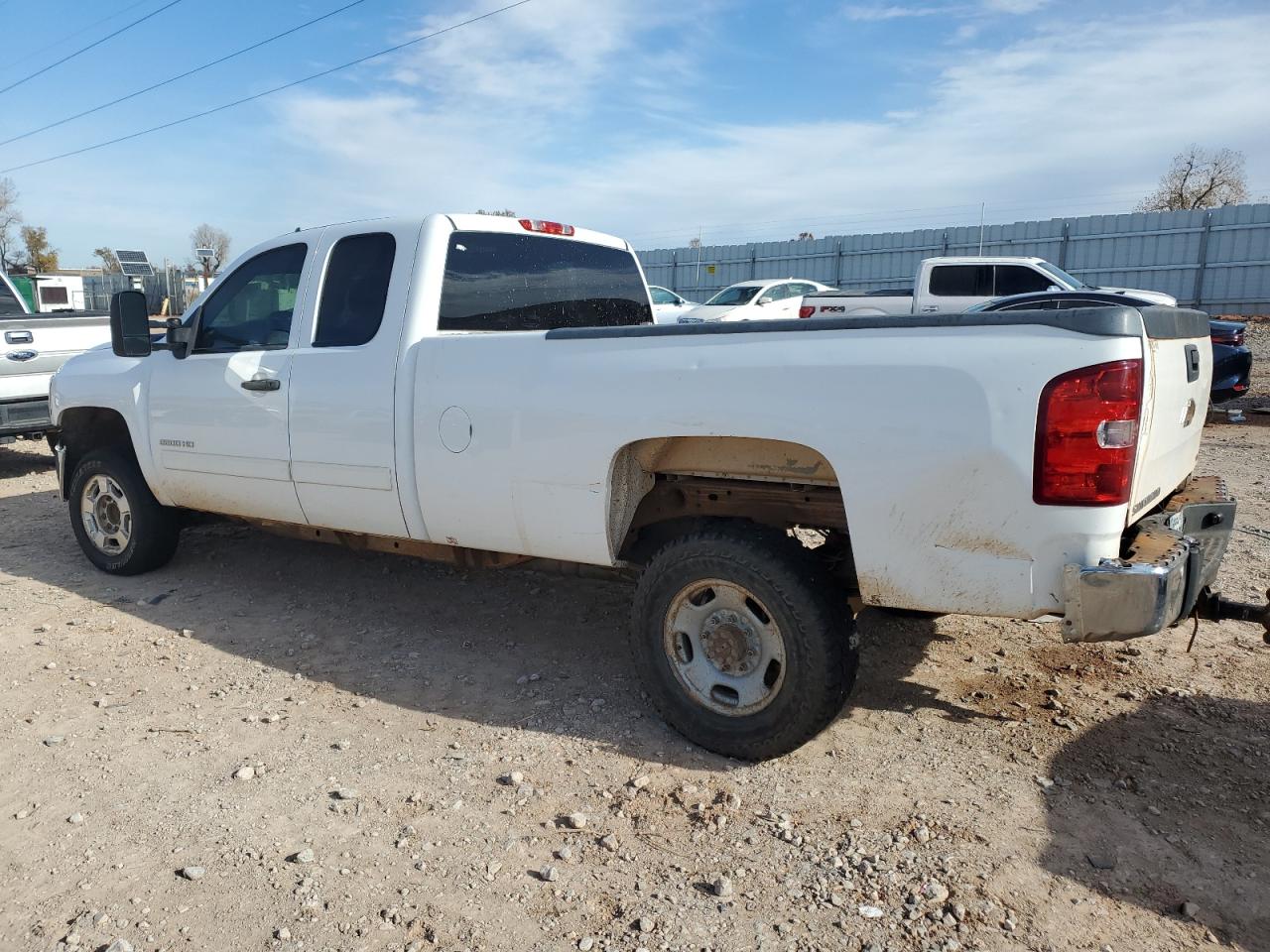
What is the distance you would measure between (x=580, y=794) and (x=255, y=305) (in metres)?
3.17

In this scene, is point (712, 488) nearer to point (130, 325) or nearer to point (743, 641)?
point (743, 641)

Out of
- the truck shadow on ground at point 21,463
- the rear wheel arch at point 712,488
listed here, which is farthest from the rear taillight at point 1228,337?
the truck shadow on ground at point 21,463

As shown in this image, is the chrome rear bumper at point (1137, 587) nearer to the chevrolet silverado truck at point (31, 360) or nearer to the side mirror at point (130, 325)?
the side mirror at point (130, 325)

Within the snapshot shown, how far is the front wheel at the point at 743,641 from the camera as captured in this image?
333cm

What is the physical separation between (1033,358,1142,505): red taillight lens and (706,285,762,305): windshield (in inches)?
701

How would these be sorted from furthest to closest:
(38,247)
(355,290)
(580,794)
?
(38,247) → (355,290) → (580,794)

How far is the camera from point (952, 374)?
2.90 metres

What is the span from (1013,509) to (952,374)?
44 centimetres

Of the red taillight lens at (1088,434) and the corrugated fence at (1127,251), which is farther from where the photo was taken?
the corrugated fence at (1127,251)

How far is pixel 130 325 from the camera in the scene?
16.9 feet

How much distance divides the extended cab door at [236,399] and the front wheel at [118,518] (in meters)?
0.40

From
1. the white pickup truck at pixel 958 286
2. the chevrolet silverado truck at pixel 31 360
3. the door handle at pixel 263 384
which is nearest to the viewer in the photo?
the door handle at pixel 263 384

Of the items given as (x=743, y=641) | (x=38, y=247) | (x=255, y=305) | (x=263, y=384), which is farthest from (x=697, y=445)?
(x=38, y=247)

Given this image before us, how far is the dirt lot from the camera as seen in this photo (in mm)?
2668
